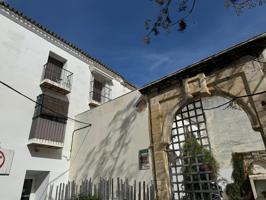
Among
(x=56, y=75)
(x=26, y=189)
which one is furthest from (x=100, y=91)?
(x=26, y=189)

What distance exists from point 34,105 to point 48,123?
3.25 ft

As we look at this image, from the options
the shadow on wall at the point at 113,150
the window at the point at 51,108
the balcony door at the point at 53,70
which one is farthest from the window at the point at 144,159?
the balcony door at the point at 53,70

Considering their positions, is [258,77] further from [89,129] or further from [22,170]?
[22,170]

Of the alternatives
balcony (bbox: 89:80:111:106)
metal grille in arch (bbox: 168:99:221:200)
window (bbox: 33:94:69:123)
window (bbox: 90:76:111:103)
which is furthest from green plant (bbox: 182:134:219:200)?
window (bbox: 90:76:111:103)

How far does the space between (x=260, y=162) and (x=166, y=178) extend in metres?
5.55

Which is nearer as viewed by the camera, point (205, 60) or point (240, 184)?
point (205, 60)

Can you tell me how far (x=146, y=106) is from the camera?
7137 millimetres

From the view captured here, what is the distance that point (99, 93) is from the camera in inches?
476

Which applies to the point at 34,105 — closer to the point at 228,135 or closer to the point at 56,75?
the point at 56,75

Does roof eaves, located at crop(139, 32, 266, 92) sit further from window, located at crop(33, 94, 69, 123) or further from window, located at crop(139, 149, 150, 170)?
window, located at crop(33, 94, 69, 123)

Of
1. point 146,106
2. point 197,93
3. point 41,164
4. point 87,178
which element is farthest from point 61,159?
point 197,93

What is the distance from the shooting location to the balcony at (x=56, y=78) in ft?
Result: 29.6

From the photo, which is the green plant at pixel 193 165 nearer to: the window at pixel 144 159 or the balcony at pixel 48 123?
the window at pixel 144 159

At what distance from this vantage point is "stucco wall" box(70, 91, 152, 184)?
685cm
